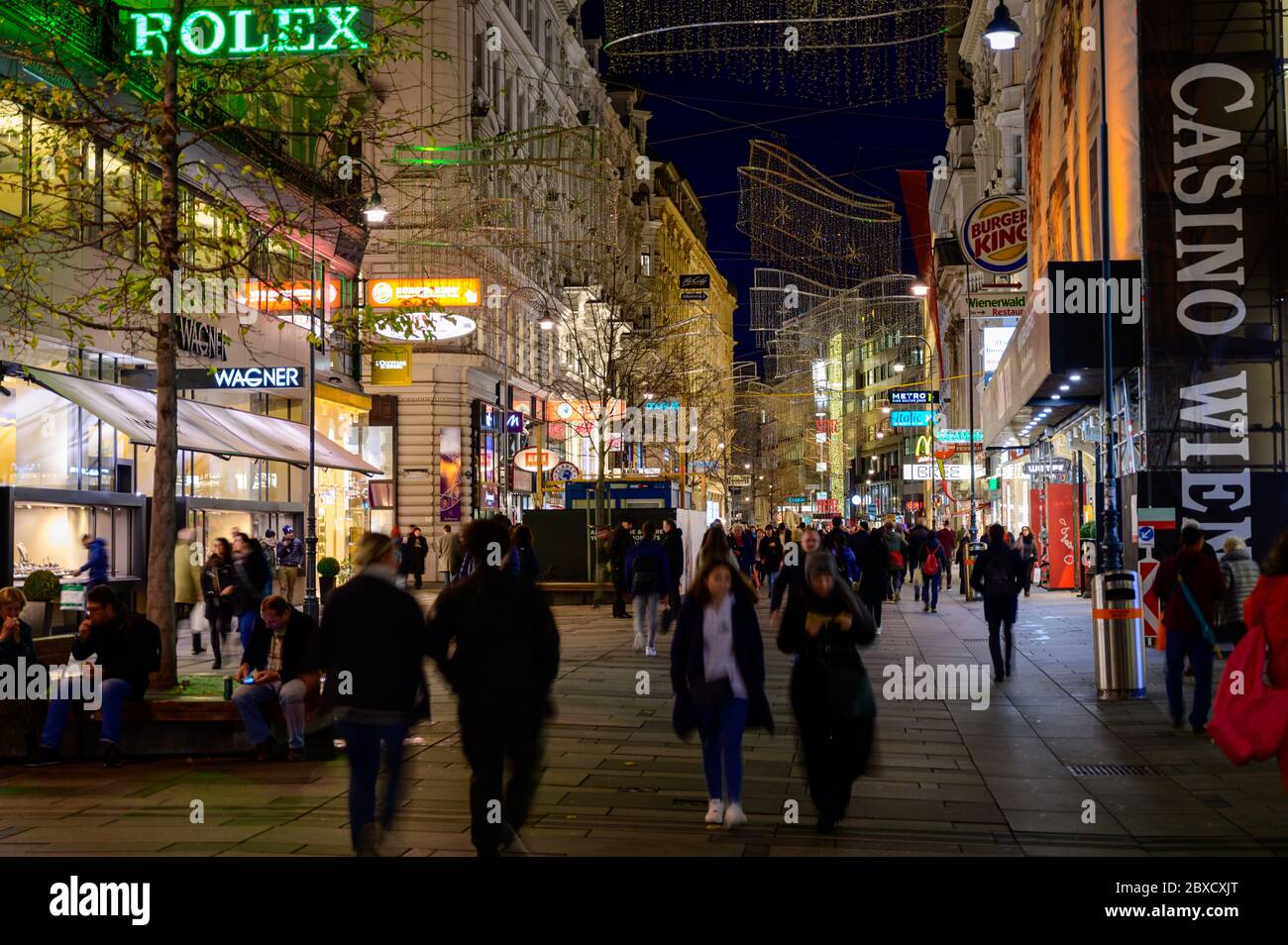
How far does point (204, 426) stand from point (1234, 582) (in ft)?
63.7

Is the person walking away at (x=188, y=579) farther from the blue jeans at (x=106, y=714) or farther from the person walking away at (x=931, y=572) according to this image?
the person walking away at (x=931, y=572)

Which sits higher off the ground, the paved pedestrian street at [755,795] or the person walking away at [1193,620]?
the person walking away at [1193,620]

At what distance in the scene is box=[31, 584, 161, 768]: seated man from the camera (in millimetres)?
11641

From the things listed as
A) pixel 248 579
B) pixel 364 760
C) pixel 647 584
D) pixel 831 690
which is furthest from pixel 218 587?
pixel 364 760

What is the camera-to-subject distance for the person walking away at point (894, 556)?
105 ft

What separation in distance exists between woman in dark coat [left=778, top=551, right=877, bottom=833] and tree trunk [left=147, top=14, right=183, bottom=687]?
6.80 metres

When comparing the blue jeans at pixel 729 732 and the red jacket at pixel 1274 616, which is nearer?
the red jacket at pixel 1274 616

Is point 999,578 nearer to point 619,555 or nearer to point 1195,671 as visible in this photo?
point 1195,671

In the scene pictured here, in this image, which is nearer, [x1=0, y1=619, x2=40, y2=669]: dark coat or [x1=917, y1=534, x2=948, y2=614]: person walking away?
[x1=0, y1=619, x2=40, y2=669]: dark coat

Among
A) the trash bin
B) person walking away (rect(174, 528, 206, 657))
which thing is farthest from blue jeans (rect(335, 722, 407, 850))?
person walking away (rect(174, 528, 206, 657))

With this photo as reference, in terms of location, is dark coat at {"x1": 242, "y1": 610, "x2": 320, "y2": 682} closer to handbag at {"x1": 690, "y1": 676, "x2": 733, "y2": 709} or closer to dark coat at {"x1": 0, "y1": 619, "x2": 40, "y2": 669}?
dark coat at {"x1": 0, "y1": 619, "x2": 40, "y2": 669}

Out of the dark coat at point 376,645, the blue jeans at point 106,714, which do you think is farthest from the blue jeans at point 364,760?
the blue jeans at point 106,714

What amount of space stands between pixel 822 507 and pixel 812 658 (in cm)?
11699

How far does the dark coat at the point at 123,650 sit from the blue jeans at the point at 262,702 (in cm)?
80
